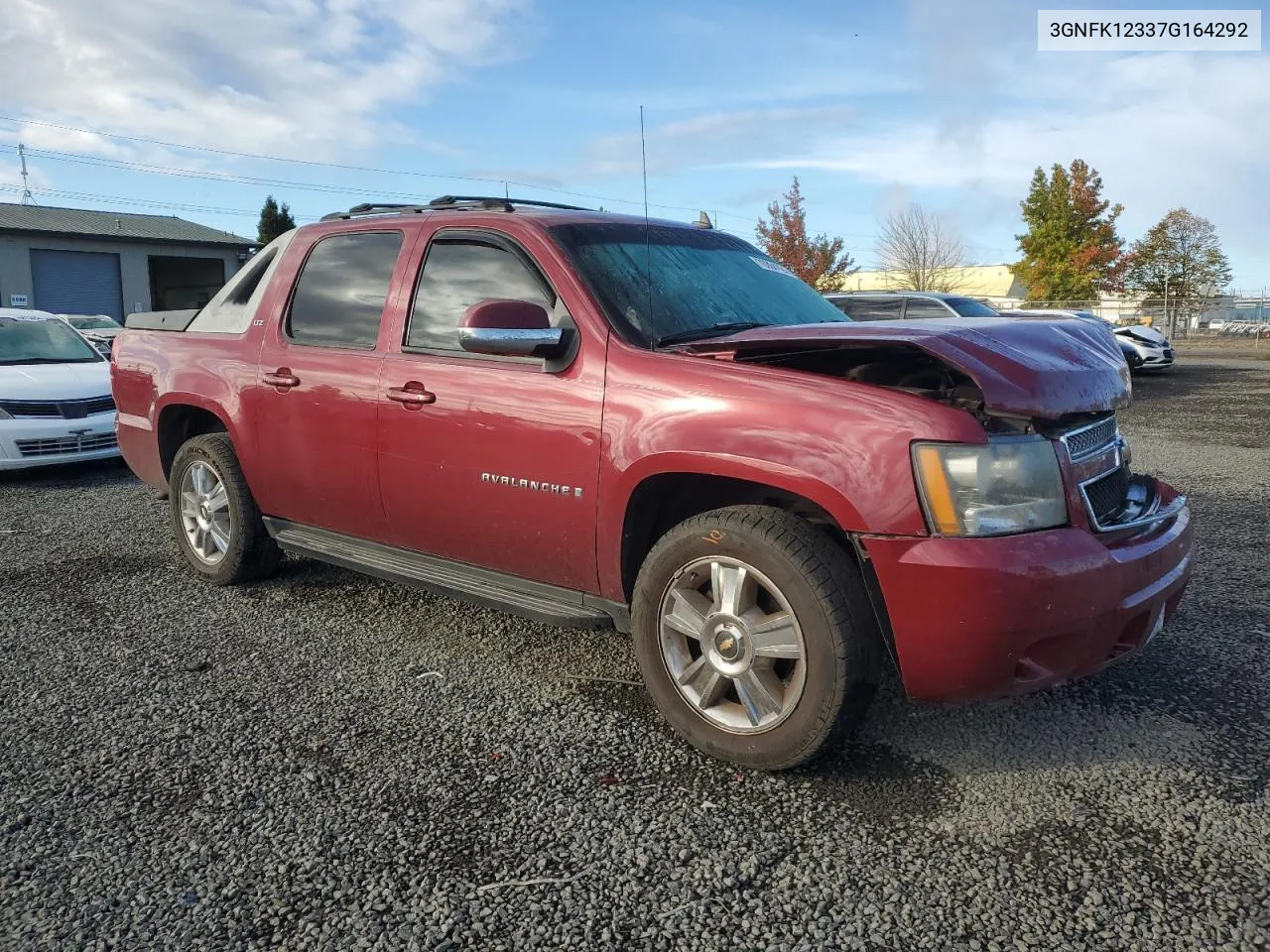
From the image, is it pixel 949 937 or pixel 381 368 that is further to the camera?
pixel 381 368

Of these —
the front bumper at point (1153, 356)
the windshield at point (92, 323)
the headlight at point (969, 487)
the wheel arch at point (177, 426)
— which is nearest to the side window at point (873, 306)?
the front bumper at point (1153, 356)

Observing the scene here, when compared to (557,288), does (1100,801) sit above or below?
below

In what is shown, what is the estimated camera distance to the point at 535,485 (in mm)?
3318

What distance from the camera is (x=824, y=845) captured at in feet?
8.23

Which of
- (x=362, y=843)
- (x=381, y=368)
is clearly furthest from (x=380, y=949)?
(x=381, y=368)

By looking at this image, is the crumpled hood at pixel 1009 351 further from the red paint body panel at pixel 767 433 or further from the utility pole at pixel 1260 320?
the utility pole at pixel 1260 320

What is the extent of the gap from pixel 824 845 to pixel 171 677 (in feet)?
8.57

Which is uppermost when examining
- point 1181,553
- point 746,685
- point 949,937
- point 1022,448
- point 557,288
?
point 557,288

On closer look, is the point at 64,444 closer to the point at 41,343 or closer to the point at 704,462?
the point at 41,343

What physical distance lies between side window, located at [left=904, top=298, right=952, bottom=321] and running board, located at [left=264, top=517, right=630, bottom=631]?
10405 millimetres

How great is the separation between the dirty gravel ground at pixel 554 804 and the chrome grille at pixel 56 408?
4.38m

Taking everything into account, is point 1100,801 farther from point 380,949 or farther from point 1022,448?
point 380,949

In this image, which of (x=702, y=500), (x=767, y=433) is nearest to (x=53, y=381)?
(x=702, y=500)

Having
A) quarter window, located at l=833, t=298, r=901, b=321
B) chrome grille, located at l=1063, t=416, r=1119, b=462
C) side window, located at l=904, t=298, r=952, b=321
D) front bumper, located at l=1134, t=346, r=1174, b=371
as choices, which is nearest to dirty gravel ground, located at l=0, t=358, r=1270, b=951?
chrome grille, located at l=1063, t=416, r=1119, b=462
